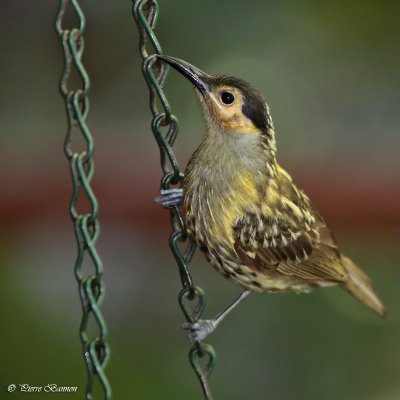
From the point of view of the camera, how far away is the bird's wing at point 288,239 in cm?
355

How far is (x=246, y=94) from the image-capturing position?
134 inches

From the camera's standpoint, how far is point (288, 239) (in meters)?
3.71

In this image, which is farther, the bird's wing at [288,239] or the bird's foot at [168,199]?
the bird's wing at [288,239]

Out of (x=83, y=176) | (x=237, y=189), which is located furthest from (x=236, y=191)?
(x=83, y=176)

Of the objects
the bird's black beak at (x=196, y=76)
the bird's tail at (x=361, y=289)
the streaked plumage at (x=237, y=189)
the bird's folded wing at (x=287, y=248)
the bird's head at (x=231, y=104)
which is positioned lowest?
the bird's tail at (x=361, y=289)

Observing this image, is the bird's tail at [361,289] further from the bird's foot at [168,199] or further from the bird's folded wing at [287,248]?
the bird's foot at [168,199]

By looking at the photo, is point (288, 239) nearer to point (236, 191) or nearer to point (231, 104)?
point (236, 191)

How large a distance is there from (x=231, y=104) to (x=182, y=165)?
2.67m

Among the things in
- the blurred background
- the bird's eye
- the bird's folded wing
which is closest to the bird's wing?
the bird's folded wing

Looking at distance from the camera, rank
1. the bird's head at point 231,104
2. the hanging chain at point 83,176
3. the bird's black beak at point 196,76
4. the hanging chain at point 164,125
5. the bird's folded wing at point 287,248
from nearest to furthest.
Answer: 1. the hanging chain at point 83,176
2. the hanging chain at point 164,125
3. the bird's black beak at point 196,76
4. the bird's head at point 231,104
5. the bird's folded wing at point 287,248

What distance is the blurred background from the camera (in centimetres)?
575

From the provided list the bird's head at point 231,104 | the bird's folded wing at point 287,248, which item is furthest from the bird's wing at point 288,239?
the bird's head at point 231,104

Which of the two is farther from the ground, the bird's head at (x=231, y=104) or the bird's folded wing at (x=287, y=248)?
the bird's head at (x=231, y=104)

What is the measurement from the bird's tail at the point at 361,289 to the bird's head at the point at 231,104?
0.87 metres
